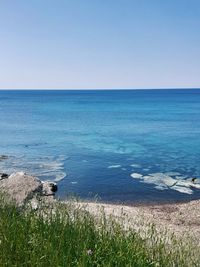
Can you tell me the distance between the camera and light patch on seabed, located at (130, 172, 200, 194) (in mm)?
29413

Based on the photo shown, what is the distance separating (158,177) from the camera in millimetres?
33031

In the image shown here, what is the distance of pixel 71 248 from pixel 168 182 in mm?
24054

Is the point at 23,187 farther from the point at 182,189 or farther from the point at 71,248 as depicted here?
the point at 182,189

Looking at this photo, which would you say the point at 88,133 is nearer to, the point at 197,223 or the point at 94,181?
the point at 94,181

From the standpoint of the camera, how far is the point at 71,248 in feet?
24.7

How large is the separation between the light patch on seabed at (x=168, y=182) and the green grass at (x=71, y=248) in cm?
2060

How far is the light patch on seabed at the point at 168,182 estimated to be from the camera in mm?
29413

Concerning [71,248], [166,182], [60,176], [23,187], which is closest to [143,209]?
[166,182]

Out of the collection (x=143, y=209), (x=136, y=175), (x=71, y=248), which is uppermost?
(x=71, y=248)

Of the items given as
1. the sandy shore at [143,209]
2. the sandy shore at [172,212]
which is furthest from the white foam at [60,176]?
the sandy shore at [172,212]

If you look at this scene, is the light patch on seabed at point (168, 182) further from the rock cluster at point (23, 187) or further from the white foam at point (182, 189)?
the rock cluster at point (23, 187)

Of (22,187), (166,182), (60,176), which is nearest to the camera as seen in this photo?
(22,187)

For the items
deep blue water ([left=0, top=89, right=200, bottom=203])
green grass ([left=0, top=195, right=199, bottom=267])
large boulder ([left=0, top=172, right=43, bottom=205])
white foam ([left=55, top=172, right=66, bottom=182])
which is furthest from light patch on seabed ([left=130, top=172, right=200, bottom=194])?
green grass ([left=0, top=195, right=199, bottom=267])

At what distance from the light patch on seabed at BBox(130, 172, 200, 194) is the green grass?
20598mm
